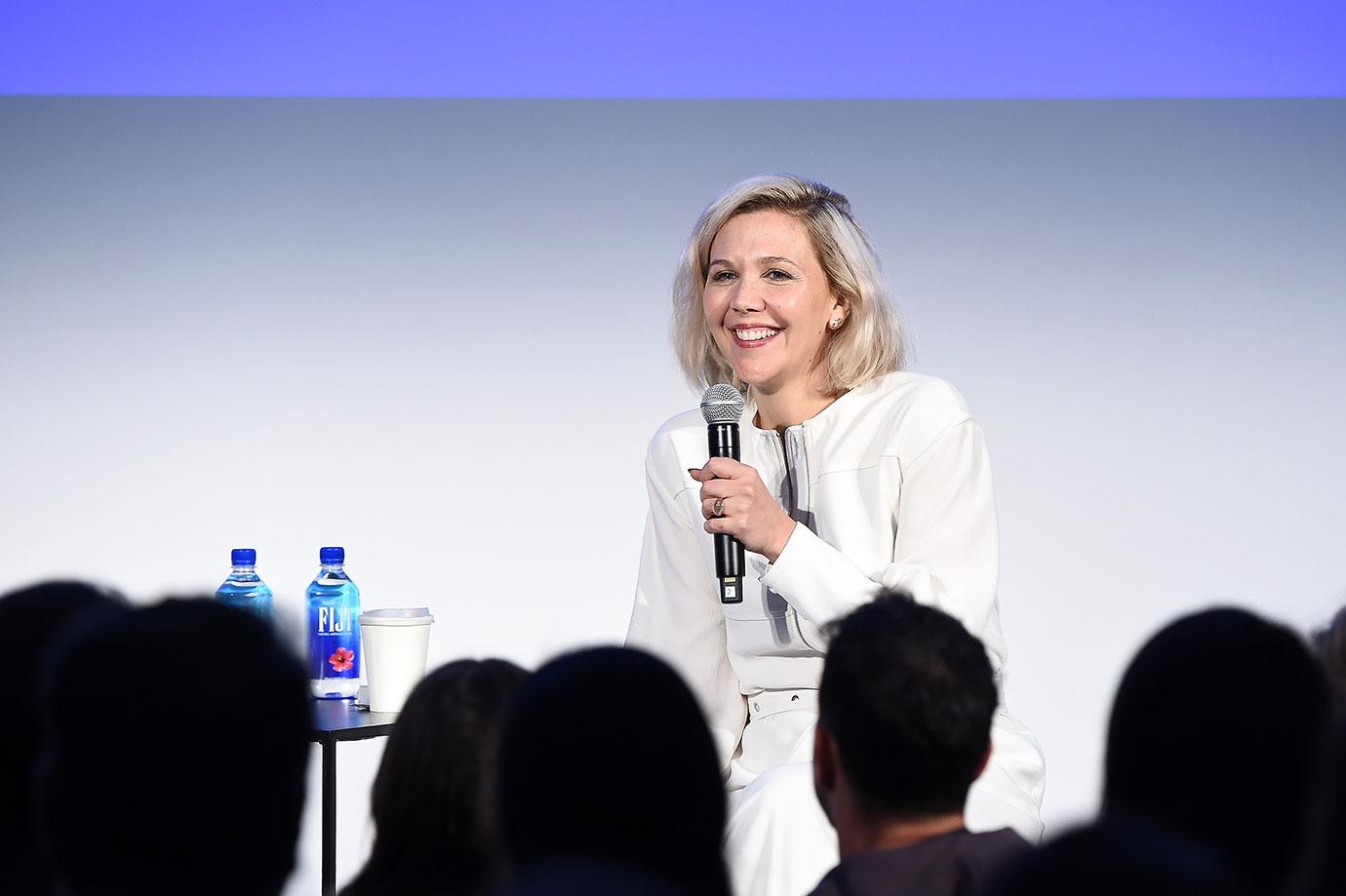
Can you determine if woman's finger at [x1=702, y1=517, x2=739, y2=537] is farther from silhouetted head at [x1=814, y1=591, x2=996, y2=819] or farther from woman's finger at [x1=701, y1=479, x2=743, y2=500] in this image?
silhouetted head at [x1=814, y1=591, x2=996, y2=819]

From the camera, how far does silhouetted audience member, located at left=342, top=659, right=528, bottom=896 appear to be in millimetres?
1268

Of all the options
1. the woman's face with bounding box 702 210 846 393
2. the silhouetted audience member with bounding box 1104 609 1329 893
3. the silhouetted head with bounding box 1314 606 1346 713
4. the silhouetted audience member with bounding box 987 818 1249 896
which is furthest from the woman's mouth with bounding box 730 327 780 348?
the silhouetted audience member with bounding box 987 818 1249 896

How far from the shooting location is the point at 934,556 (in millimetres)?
2215

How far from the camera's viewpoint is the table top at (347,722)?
2211 millimetres

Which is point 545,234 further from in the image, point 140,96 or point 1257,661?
Answer: point 1257,661

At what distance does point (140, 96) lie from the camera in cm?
384

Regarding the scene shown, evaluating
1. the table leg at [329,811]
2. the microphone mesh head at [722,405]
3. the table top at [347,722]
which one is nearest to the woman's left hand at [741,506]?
the microphone mesh head at [722,405]

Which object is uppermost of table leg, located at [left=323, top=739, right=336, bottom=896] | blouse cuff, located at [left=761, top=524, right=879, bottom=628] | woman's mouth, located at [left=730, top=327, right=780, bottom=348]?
woman's mouth, located at [left=730, top=327, right=780, bottom=348]

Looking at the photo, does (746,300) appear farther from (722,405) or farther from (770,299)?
(722,405)

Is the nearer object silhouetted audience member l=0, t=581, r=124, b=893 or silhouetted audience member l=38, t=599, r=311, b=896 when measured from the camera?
silhouetted audience member l=38, t=599, r=311, b=896

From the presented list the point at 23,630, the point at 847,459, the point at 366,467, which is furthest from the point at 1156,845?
the point at 366,467

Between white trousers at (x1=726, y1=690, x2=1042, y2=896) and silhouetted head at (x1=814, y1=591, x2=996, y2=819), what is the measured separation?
20.0 inches

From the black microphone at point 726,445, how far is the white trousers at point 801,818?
26 centimetres

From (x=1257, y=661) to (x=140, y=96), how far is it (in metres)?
3.50
